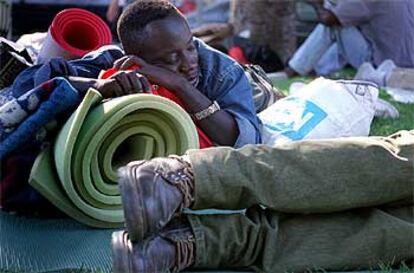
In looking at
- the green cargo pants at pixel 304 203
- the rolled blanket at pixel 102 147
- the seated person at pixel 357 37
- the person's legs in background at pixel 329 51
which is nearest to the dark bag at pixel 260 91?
the rolled blanket at pixel 102 147

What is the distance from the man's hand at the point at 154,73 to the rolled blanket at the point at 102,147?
0.17 metres

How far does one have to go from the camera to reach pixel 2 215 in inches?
132

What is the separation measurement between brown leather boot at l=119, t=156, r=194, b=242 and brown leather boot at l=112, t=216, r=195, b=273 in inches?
1.3

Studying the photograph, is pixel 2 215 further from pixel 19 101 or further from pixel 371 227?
pixel 371 227

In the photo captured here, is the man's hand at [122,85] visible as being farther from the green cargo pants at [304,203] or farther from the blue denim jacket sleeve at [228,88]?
the green cargo pants at [304,203]

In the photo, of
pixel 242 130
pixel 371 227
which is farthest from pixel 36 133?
pixel 371 227

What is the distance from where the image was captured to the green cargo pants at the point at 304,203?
Result: 260 centimetres

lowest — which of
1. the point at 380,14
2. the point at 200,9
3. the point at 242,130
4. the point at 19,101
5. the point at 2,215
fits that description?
the point at 200,9

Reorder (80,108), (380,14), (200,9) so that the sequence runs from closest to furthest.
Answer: (80,108), (380,14), (200,9)

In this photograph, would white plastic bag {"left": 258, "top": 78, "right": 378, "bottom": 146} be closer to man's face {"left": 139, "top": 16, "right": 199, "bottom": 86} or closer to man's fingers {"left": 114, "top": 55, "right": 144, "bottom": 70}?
man's face {"left": 139, "top": 16, "right": 199, "bottom": 86}

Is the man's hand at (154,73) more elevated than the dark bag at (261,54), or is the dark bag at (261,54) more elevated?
the man's hand at (154,73)

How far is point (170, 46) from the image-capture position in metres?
3.35

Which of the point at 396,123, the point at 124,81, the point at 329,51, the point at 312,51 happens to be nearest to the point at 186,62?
the point at 124,81

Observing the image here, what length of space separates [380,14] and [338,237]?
5949 millimetres
